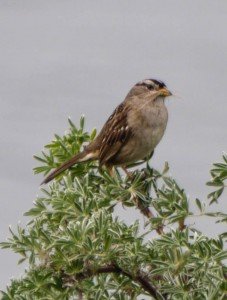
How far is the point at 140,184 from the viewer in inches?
154

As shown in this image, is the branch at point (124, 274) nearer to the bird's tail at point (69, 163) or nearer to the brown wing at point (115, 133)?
the bird's tail at point (69, 163)

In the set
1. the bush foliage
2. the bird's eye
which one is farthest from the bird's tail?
the bird's eye

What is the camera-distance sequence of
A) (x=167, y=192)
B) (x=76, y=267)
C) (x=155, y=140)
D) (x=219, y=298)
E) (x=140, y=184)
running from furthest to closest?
(x=155, y=140) → (x=140, y=184) → (x=167, y=192) → (x=76, y=267) → (x=219, y=298)

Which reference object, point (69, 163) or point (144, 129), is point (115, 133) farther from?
point (69, 163)

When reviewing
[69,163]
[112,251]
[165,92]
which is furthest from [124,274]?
[165,92]

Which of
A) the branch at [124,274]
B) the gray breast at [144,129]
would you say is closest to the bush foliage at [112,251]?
the branch at [124,274]

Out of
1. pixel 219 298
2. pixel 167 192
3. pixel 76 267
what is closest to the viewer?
pixel 219 298

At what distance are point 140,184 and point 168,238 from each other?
769 millimetres

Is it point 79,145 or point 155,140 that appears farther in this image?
point 155,140

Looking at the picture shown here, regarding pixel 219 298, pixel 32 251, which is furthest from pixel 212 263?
pixel 32 251

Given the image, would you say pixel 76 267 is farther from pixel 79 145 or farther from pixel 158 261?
pixel 79 145

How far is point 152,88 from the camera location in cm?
561

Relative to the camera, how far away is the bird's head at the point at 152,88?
5.44m

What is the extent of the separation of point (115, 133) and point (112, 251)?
245 centimetres
